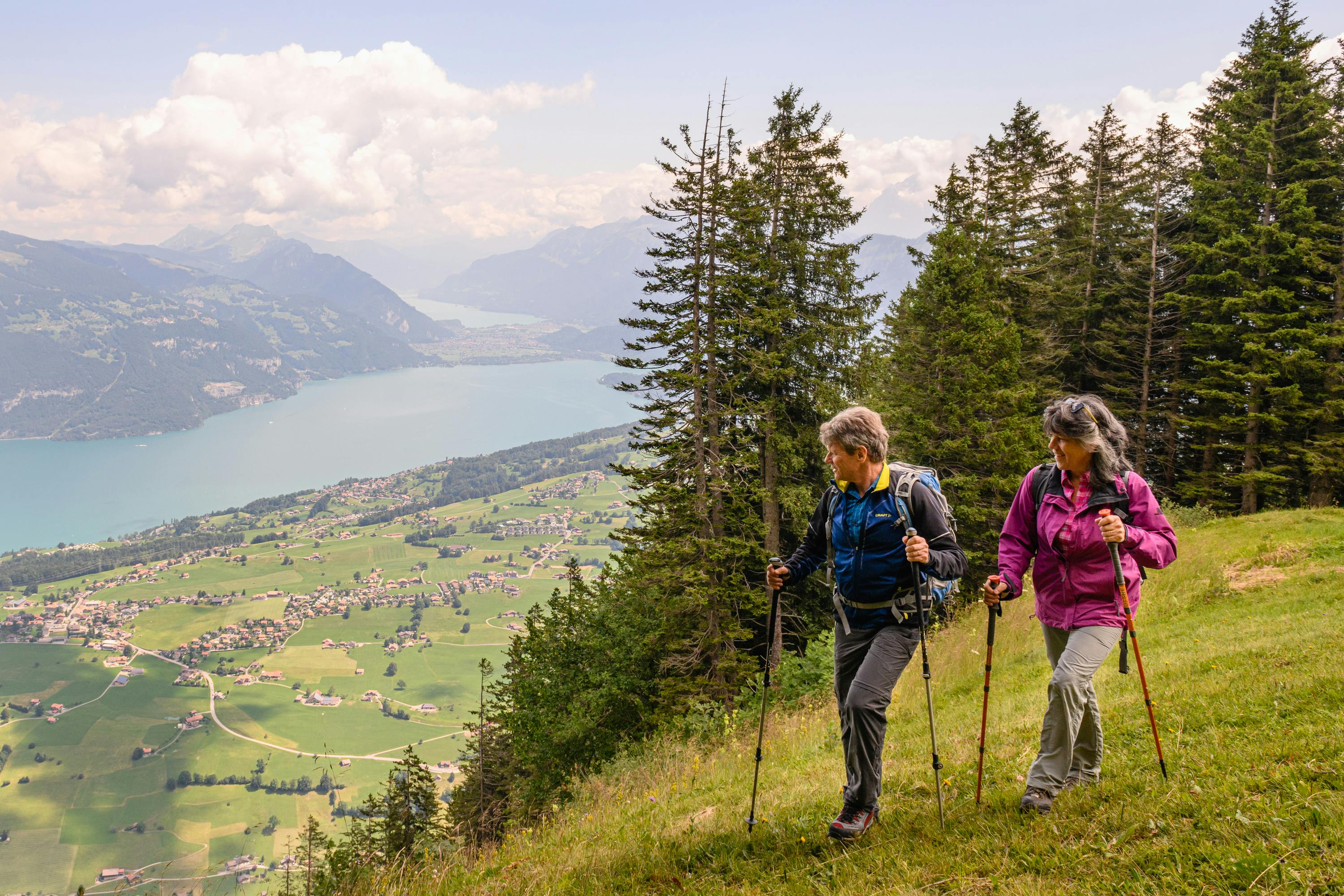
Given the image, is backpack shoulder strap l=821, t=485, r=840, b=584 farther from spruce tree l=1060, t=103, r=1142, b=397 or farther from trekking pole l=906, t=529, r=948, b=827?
spruce tree l=1060, t=103, r=1142, b=397

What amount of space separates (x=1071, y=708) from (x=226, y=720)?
323 ft

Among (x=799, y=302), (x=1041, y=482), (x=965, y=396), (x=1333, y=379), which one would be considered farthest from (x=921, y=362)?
(x=1041, y=482)

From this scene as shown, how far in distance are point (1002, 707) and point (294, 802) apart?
7908cm

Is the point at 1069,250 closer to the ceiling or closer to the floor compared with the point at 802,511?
closer to the ceiling

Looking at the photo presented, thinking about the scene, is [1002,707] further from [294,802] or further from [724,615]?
[294,802]

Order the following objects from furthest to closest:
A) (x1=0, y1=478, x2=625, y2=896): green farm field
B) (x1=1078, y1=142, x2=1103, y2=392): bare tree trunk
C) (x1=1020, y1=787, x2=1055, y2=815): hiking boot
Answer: (x1=0, y1=478, x2=625, y2=896): green farm field
(x1=1078, y1=142, x2=1103, y2=392): bare tree trunk
(x1=1020, y1=787, x2=1055, y2=815): hiking boot

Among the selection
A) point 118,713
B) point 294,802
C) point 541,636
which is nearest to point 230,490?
point 118,713

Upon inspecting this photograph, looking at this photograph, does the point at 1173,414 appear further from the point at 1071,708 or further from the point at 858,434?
the point at 858,434

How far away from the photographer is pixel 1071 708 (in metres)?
3.59

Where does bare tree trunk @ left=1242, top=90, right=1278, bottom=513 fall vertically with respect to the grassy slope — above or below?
above

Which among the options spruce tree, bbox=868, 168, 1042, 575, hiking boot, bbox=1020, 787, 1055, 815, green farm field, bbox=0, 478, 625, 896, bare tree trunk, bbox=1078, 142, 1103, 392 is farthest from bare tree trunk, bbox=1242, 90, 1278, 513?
green farm field, bbox=0, 478, 625, 896

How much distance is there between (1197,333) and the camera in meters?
22.3

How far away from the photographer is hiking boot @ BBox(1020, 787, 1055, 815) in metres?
3.67

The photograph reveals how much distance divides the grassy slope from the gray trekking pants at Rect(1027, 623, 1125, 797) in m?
0.17
